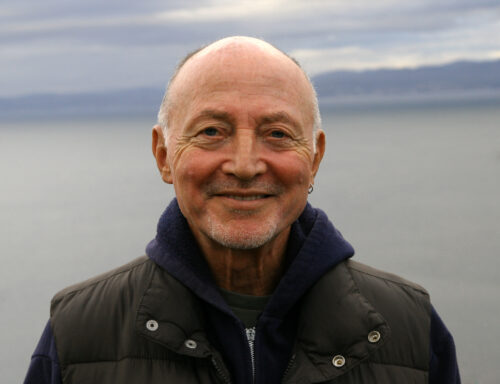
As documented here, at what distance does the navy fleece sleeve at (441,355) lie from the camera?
2.31 m

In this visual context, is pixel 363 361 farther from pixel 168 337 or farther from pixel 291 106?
pixel 291 106

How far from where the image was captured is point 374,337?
2.14 metres

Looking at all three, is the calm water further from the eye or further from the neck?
the eye

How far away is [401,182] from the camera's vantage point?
3744cm

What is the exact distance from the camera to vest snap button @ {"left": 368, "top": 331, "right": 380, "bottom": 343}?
214 centimetres

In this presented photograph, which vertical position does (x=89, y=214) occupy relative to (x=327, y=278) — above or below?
above

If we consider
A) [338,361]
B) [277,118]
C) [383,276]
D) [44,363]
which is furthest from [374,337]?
[44,363]

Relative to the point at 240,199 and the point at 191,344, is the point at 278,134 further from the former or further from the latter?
the point at 191,344

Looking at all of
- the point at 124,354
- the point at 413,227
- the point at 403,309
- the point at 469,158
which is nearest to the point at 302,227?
the point at 403,309

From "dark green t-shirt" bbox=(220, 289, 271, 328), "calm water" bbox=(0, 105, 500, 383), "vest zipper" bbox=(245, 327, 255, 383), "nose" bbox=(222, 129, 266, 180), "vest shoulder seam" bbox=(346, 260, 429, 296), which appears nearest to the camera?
"nose" bbox=(222, 129, 266, 180)

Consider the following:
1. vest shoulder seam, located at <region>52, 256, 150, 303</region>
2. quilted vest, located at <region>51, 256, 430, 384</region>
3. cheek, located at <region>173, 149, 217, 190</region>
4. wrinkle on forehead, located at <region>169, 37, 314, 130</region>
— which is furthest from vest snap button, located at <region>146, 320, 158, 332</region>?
wrinkle on forehead, located at <region>169, 37, 314, 130</region>

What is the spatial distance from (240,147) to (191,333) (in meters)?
0.61

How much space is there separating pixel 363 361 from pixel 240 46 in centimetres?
111

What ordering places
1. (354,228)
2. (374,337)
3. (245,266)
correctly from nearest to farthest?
(374,337), (245,266), (354,228)
